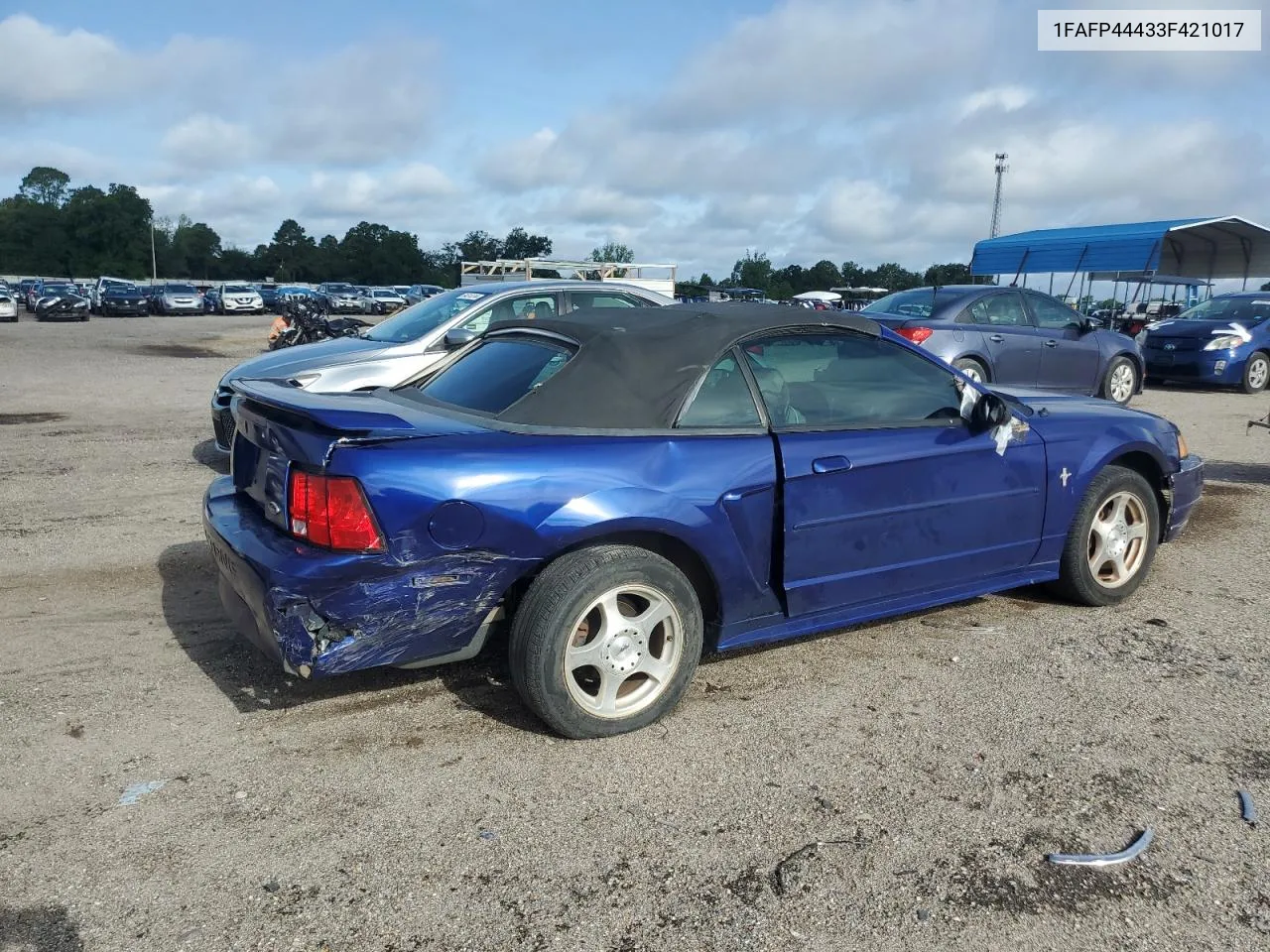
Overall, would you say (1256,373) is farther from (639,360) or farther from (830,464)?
(639,360)

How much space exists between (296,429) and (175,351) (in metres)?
21.1

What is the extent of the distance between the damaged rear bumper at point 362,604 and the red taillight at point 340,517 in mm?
39

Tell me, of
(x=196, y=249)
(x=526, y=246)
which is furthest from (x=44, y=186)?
(x=526, y=246)

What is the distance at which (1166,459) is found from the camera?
193 inches

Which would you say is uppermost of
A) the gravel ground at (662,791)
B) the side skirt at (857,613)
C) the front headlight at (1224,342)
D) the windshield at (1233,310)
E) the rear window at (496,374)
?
the windshield at (1233,310)

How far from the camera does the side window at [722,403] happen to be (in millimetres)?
3650

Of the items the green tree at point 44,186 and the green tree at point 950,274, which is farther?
the green tree at point 44,186

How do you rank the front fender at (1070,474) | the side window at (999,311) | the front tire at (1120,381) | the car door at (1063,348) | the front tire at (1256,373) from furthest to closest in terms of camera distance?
the front tire at (1256,373), the front tire at (1120,381), the car door at (1063,348), the side window at (999,311), the front fender at (1070,474)

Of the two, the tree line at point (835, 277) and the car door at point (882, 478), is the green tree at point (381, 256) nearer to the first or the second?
the tree line at point (835, 277)

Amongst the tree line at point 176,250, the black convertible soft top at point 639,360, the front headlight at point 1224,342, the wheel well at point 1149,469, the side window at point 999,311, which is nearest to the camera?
the black convertible soft top at point 639,360

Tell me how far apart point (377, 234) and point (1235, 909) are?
122 metres

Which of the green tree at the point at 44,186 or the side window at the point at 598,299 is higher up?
the green tree at the point at 44,186

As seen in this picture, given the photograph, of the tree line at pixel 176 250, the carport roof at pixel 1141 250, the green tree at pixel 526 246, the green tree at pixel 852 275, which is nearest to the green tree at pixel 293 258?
the tree line at pixel 176 250

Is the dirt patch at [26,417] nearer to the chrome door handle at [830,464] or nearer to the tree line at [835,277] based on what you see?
the chrome door handle at [830,464]
